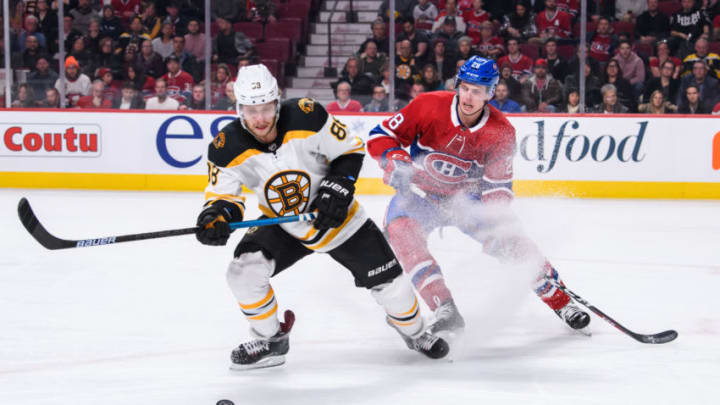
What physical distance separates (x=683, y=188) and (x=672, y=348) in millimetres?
4496

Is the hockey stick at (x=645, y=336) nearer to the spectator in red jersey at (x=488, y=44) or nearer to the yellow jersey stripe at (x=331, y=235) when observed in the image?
the yellow jersey stripe at (x=331, y=235)

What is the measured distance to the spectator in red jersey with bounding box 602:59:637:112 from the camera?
771cm

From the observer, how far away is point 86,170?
823 cm

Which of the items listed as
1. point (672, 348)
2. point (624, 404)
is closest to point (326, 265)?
point (672, 348)

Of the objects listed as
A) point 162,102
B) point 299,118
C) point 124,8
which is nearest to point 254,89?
point 299,118

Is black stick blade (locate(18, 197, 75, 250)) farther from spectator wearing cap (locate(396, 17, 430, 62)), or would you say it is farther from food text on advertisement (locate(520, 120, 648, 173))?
spectator wearing cap (locate(396, 17, 430, 62))

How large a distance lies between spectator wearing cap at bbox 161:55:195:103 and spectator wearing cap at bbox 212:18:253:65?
0.33 metres

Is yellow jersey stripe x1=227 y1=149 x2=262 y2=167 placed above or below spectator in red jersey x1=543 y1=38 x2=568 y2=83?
below

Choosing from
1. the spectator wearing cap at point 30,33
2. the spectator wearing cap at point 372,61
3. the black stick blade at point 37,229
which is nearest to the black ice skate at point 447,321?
the black stick blade at point 37,229

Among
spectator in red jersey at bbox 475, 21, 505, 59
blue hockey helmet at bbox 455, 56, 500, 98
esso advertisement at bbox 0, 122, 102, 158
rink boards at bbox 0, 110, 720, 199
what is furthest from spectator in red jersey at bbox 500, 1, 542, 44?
blue hockey helmet at bbox 455, 56, 500, 98

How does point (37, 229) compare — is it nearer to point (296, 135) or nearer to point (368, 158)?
point (296, 135)

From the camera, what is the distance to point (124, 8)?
8773 mm

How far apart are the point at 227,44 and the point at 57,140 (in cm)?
182

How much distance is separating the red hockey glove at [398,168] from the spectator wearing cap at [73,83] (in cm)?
543
